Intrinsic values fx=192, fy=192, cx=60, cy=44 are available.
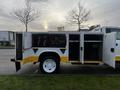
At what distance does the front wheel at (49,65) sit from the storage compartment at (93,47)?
1.44 meters

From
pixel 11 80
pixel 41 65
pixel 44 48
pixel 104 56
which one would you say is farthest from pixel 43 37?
pixel 104 56

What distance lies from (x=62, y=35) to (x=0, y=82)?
10.8ft

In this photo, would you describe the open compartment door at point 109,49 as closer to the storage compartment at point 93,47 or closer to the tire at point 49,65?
the storage compartment at point 93,47

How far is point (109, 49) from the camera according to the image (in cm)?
838

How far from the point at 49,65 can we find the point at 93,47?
89.5 inches

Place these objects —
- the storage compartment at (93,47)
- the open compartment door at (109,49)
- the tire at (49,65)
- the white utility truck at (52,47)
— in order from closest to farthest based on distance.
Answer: the open compartment door at (109,49), the white utility truck at (52,47), the tire at (49,65), the storage compartment at (93,47)

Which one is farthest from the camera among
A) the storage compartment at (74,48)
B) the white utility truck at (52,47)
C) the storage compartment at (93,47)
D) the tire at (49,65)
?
the storage compartment at (93,47)

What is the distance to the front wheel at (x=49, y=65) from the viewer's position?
8711 mm

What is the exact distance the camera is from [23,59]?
8.55 meters

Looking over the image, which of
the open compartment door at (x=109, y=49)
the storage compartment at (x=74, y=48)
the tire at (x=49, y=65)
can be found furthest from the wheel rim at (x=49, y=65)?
the open compartment door at (x=109, y=49)

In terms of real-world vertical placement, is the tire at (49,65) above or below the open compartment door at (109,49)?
below

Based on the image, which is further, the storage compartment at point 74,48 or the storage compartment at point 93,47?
the storage compartment at point 93,47

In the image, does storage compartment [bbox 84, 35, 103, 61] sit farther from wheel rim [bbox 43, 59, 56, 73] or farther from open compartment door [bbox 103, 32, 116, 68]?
wheel rim [bbox 43, 59, 56, 73]

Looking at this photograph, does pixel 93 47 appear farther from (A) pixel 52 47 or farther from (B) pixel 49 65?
(B) pixel 49 65
